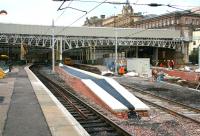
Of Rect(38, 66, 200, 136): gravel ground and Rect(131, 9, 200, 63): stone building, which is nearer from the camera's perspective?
Rect(38, 66, 200, 136): gravel ground

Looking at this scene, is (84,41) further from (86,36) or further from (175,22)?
(175,22)

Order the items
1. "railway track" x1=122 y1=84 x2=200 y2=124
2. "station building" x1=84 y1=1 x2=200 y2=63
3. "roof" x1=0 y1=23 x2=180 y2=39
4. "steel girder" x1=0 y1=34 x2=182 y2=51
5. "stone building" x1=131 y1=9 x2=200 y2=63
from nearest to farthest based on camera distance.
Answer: "railway track" x1=122 y1=84 x2=200 y2=124 < "roof" x1=0 y1=23 x2=180 y2=39 < "steel girder" x1=0 y1=34 x2=182 y2=51 < "stone building" x1=131 y1=9 x2=200 y2=63 < "station building" x1=84 y1=1 x2=200 y2=63

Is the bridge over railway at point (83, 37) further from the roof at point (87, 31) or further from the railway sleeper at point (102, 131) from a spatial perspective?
the railway sleeper at point (102, 131)

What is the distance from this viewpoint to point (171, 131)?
586 inches

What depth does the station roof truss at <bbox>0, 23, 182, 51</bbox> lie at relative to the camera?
310ft

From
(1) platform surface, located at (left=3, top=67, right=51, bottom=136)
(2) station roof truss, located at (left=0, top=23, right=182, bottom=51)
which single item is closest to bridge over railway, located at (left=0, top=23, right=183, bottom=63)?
(2) station roof truss, located at (left=0, top=23, right=182, bottom=51)

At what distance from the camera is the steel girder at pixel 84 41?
95.1 m

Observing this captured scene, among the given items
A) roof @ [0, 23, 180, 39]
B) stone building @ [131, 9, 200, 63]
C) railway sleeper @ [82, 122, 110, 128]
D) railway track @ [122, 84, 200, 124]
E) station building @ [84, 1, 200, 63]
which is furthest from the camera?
station building @ [84, 1, 200, 63]

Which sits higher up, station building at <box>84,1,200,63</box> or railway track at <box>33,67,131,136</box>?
station building at <box>84,1,200,63</box>

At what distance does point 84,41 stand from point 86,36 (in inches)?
84.4

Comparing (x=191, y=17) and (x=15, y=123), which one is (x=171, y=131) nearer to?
(x=15, y=123)

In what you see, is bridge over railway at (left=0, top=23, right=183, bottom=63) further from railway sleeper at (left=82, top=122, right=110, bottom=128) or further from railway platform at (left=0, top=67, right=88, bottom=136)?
railway sleeper at (left=82, top=122, right=110, bottom=128)

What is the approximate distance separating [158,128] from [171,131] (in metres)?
0.61

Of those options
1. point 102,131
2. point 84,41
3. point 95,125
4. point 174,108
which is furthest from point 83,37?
point 102,131
